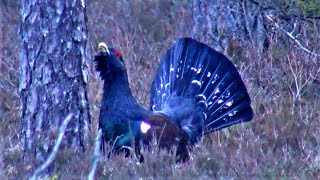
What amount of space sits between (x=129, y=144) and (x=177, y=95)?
1.56m

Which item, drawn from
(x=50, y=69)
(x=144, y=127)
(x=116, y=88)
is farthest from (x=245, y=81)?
(x=50, y=69)

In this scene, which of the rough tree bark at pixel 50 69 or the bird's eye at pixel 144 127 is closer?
the rough tree bark at pixel 50 69

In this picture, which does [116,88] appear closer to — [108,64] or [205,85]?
[108,64]

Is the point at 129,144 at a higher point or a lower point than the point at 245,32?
lower

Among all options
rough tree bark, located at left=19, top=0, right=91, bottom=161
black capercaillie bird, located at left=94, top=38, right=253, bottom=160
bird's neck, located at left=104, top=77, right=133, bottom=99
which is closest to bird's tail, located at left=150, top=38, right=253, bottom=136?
black capercaillie bird, located at left=94, top=38, right=253, bottom=160

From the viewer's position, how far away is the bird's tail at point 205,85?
349 inches

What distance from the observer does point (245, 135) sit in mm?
8383

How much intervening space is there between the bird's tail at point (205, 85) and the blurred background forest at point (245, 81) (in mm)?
187

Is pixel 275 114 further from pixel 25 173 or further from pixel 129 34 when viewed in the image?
pixel 129 34

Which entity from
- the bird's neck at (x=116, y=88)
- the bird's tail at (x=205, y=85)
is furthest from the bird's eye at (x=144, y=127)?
the bird's tail at (x=205, y=85)

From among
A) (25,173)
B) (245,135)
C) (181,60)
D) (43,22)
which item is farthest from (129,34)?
(25,173)

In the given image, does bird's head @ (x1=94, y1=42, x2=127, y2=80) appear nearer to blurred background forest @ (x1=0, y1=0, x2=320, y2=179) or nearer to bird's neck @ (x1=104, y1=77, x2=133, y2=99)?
bird's neck @ (x1=104, y1=77, x2=133, y2=99)

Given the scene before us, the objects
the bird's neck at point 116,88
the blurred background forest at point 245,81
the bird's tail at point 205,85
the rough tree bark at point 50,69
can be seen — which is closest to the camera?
the blurred background forest at point 245,81

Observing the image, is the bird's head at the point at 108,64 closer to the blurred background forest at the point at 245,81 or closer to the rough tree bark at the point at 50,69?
the rough tree bark at the point at 50,69
